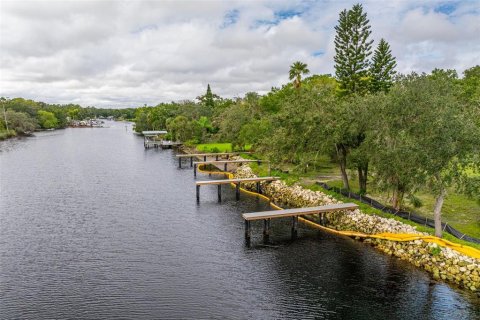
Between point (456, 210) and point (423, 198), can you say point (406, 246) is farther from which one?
point (423, 198)

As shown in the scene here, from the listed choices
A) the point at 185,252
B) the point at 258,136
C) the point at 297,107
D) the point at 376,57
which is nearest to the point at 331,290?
the point at 185,252

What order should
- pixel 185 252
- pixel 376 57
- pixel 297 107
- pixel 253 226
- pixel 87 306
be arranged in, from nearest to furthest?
pixel 87 306
pixel 185 252
pixel 253 226
pixel 297 107
pixel 376 57

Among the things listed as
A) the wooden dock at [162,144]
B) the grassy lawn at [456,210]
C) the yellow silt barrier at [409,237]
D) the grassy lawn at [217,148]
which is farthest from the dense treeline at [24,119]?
the grassy lawn at [456,210]

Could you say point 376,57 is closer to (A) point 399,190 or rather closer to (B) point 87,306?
(A) point 399,190

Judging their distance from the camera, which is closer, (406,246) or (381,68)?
(406,246)

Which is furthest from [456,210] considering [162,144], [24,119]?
[24,119]

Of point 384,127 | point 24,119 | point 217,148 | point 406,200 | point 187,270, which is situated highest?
point 24,119

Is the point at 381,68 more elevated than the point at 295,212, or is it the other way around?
the point at 381,68
